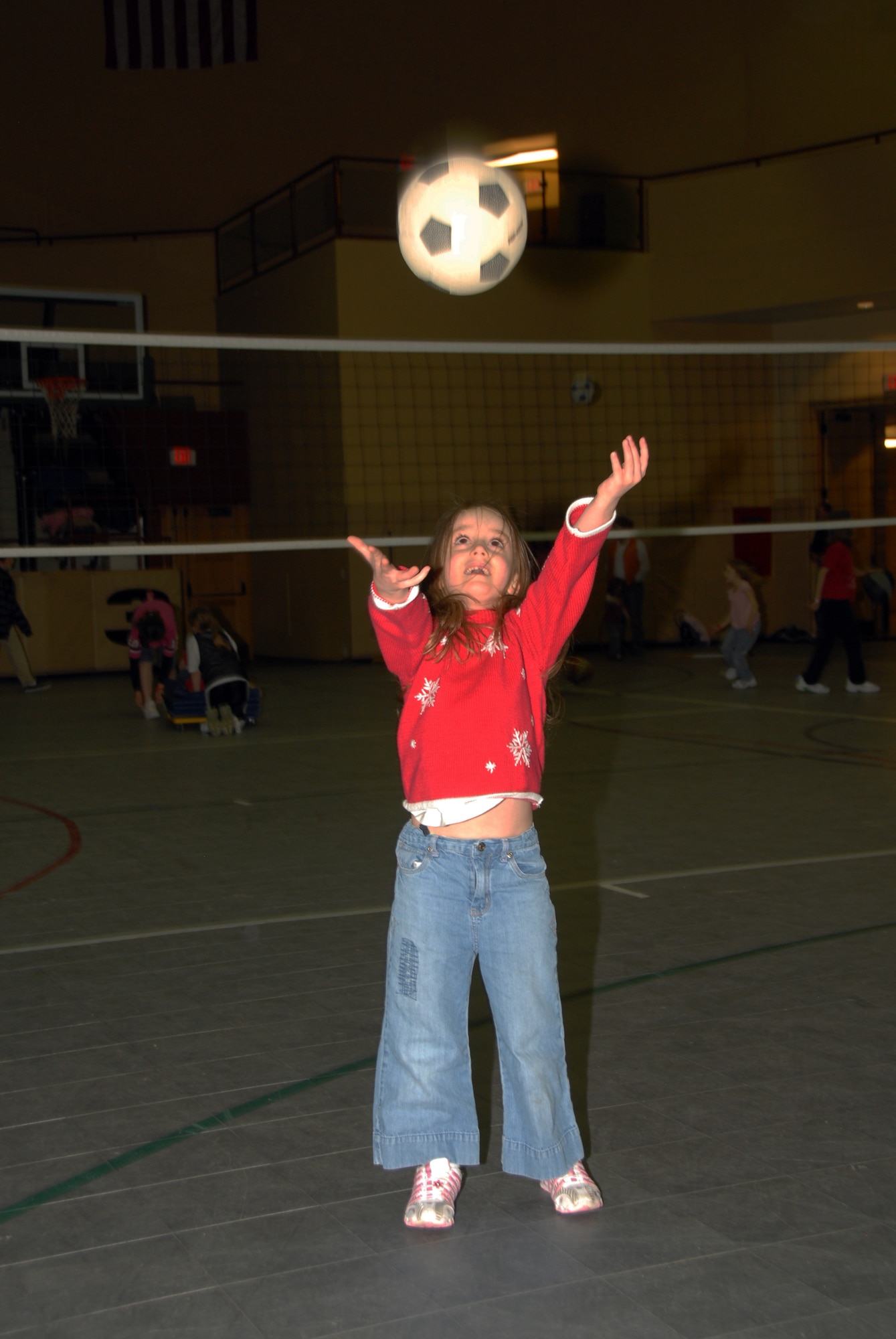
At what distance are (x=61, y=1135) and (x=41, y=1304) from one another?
772 millimetres

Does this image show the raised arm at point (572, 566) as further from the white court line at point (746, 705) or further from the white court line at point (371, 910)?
the white court line at point (746, 705)

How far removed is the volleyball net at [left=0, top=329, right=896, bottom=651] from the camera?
16594 mm

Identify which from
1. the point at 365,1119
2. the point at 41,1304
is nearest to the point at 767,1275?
the point at 365,1119

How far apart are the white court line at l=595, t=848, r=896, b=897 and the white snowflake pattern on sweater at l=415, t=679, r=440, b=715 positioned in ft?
9.33

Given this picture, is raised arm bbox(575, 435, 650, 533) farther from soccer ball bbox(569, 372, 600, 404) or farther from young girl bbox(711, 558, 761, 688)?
soccer ball bbox(569, 372, 600, 404)

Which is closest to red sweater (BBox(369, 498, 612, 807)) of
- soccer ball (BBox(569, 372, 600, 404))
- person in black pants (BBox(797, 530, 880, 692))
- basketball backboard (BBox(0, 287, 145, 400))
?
person in black pants (BBox(797, 530, 880, 692))

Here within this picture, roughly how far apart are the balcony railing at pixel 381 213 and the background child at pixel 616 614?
192 inches

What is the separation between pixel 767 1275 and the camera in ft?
7.69

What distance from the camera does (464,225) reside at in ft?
18.0

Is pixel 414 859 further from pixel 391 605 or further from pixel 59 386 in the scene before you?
pixel 59 386

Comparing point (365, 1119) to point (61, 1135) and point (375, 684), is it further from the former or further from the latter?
point (375, 684)

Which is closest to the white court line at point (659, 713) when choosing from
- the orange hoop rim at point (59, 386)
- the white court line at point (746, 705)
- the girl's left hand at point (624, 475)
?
the white court line at point (746, 705)

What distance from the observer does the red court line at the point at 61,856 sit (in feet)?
18.5

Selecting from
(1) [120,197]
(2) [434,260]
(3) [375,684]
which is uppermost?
(1) [120,197]
